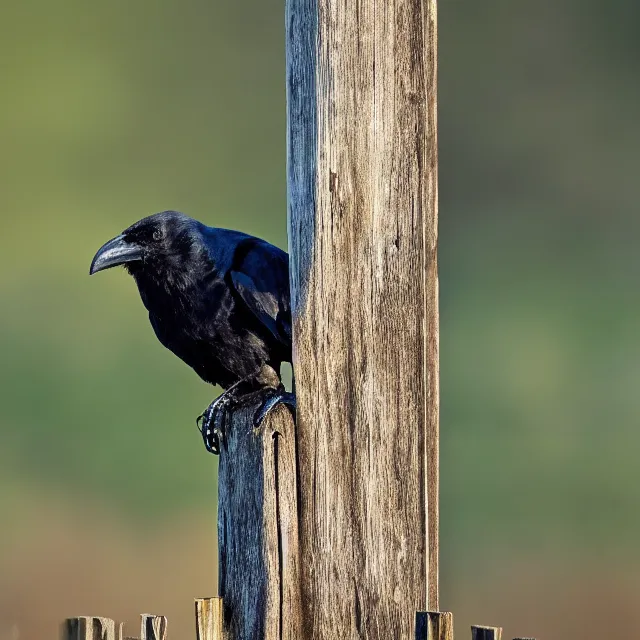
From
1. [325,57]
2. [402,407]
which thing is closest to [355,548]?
[402,407]

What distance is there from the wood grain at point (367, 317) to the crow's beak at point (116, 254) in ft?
3.87

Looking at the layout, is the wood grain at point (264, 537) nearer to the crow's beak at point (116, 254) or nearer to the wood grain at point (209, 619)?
the wood grain at point (209, 619)

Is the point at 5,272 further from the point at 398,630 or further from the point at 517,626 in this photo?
the point at 398,630

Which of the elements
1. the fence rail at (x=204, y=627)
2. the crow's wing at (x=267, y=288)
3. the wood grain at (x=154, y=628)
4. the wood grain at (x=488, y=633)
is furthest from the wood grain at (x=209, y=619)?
the crow's wing at (x=267, y=288)

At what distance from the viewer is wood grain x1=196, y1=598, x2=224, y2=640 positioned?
2.50m

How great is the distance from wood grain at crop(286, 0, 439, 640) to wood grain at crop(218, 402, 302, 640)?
35 mm

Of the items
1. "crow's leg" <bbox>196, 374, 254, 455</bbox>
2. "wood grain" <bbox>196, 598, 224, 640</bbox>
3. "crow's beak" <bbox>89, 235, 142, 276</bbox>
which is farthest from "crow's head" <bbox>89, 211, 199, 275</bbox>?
"wood grain" <bbox>196, 598, 224, 640</bbox>

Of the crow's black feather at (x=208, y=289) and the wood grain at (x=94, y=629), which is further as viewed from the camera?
the crow's black feather at (x=208, y=289)

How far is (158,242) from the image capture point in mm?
3746

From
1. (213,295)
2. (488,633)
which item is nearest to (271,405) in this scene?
(488,633)

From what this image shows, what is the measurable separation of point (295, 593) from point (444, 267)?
579cm

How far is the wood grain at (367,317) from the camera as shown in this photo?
253 cm

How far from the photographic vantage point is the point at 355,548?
8.30 ft

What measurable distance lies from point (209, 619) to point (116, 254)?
149cm
